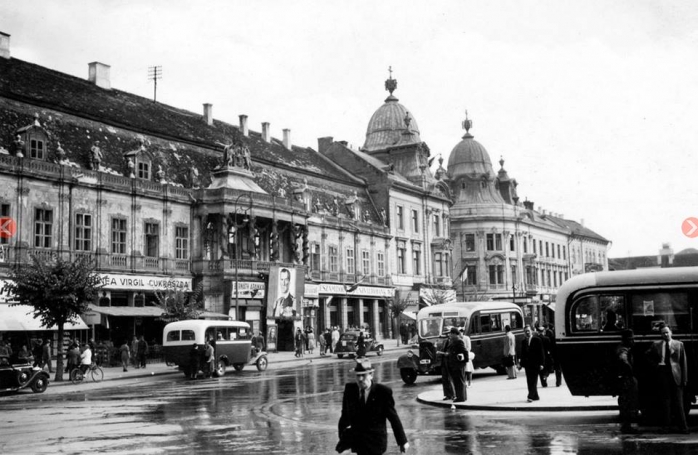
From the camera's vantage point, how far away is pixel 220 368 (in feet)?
105

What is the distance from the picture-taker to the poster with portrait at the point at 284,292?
47906mm

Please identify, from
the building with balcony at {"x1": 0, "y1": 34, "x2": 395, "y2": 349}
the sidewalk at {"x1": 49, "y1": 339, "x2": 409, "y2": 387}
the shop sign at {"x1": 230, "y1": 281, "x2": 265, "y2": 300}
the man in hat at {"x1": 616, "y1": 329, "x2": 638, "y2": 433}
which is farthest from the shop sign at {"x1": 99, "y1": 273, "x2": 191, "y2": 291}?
the man in hat at {"x1": 616, "y1": 329, "x2": 638, "y2": 433}

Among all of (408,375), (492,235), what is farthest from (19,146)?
(492,235)

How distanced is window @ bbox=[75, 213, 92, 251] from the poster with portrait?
1187cm

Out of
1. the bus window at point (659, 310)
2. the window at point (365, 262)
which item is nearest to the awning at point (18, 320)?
the bus window at point (659, 310)

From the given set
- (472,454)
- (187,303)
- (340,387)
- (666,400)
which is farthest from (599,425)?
(187,303)

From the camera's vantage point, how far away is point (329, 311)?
187ft

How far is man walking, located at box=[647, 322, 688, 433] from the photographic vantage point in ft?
42.8

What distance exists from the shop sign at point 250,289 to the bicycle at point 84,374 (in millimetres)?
13834

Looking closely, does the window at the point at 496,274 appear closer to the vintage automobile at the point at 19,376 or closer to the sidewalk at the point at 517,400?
the sidewalk at the point at 517,400

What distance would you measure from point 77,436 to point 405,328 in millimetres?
43386

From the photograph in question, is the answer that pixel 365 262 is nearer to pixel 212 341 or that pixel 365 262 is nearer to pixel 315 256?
pixel 315 256

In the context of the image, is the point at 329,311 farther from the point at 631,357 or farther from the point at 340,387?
the point at 631,357

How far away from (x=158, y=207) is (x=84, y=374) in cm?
1469
